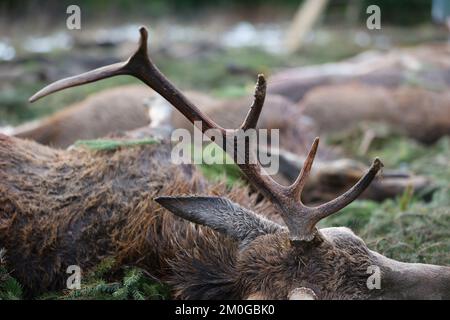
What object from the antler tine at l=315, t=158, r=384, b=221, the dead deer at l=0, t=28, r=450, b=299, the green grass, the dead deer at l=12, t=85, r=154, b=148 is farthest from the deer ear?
the dead deer at l=12, t=85, r=154, b=148

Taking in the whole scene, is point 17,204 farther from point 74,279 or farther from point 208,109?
point 208,109

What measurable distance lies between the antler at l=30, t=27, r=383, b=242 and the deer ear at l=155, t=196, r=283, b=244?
248 mm

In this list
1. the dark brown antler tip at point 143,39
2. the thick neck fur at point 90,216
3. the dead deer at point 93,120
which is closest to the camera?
the dark brown antler tip at point 143,39

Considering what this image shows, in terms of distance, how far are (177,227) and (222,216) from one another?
33 centimetres

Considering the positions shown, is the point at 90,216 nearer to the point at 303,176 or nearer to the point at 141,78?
the point at 141,78

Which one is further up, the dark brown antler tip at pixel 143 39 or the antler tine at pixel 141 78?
the dark brown antler tip at pixel 143 39

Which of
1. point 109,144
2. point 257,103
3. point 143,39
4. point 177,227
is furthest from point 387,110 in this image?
point 143,39

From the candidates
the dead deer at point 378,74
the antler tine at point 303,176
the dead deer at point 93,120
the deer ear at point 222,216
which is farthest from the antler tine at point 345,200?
the dead deer at point 378,74

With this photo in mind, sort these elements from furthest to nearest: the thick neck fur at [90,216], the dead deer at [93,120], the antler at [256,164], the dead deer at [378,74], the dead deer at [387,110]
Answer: the dead deer at [378,74]
the dead deer at [387,110]
the dead deer at [93,120]
the thick neck fur at [90,216]
the antler at [256,164]

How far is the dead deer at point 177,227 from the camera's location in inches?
127

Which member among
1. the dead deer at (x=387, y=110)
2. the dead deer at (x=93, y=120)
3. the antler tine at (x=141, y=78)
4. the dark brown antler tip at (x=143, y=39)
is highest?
the dead deer at (x=387, y=110)

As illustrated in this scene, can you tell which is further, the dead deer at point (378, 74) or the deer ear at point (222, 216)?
the dead deer at point (378, 74)

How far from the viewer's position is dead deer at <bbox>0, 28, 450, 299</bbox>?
323 centimetres

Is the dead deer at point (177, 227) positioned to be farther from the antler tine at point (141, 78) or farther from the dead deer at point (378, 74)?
the dead deer at point (378, 74)
